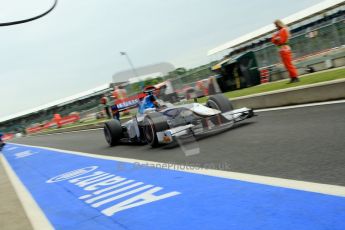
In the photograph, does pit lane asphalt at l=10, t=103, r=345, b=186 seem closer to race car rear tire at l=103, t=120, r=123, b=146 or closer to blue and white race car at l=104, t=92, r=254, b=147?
blue and white race car at l=104, t=92, r=254, b=147

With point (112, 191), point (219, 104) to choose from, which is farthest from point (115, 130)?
point (112, 191)

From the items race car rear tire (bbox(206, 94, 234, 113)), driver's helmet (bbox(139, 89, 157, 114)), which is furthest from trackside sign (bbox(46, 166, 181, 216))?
race car rear tire (bbox(206, 94, 234, 113))

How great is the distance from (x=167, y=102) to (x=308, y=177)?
5.55m

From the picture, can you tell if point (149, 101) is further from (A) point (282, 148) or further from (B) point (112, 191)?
(A) point (282, 148)

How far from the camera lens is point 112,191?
624 centimetres

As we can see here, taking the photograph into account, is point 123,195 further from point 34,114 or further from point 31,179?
point 34,114

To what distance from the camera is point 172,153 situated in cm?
818

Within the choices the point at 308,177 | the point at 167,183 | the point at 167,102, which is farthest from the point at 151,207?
the point at 167,102

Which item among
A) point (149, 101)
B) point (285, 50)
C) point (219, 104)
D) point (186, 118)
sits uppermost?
point (285, 50)

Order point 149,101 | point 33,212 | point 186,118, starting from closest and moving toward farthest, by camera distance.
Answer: point 33,212 → point 186,118 → point 149,101

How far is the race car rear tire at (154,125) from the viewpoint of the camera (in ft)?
28.6

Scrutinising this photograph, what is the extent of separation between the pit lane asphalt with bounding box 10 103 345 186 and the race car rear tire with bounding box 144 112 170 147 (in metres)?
0.28

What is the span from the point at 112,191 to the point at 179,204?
1.83m

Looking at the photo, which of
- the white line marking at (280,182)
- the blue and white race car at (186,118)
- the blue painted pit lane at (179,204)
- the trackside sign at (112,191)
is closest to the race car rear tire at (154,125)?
the blue and white race car at (186,118)
